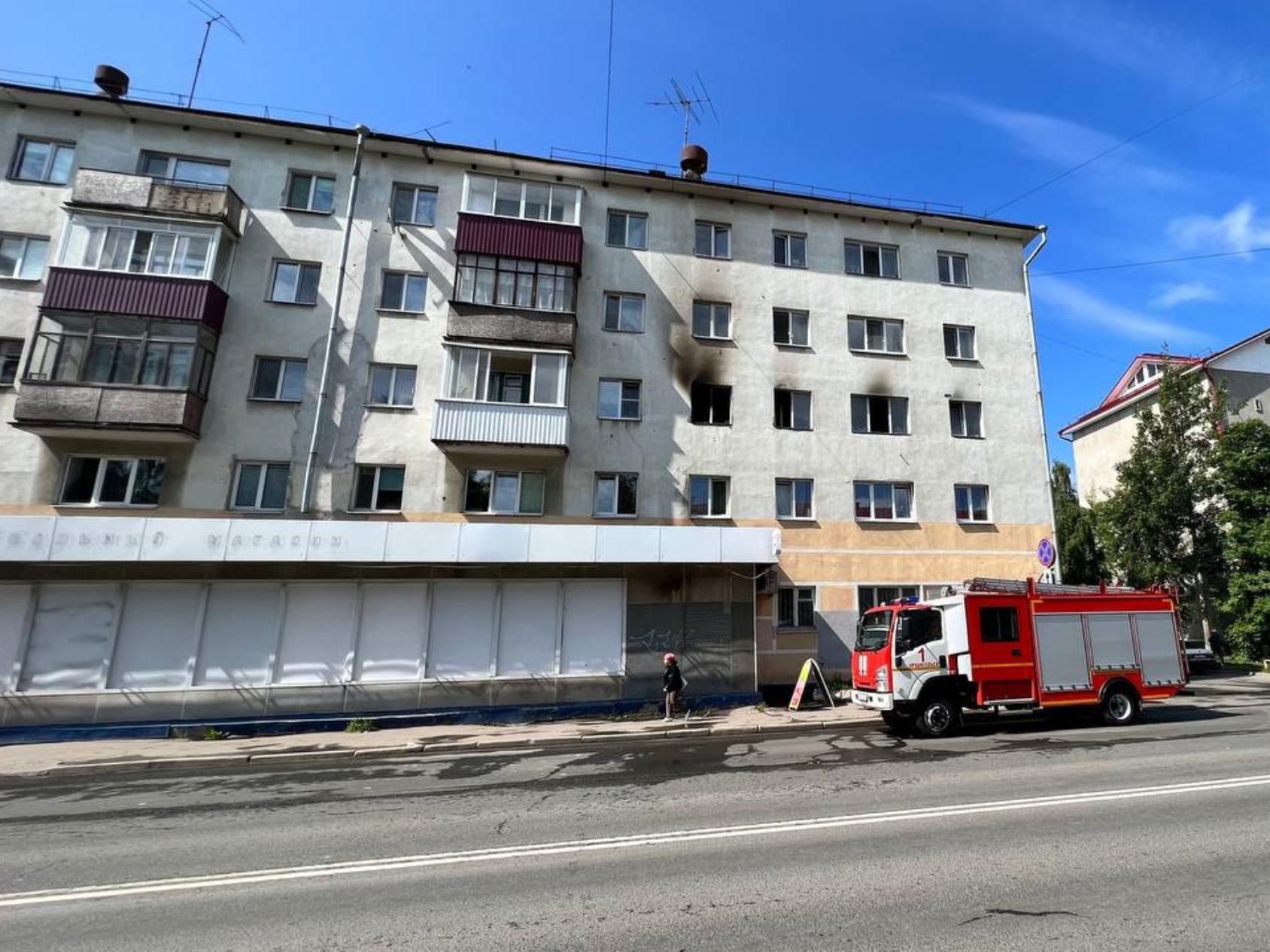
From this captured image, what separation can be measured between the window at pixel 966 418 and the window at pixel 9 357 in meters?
29.5

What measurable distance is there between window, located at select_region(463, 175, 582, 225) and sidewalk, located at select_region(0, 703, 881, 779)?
15.7 m

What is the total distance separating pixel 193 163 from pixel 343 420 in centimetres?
998

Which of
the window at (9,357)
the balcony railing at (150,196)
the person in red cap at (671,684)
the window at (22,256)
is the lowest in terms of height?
the person in red cap at (671,684)

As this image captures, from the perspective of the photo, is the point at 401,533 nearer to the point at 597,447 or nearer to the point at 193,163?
the point at 597,447

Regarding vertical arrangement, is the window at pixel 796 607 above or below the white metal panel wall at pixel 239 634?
above

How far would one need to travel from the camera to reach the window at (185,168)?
18720mm

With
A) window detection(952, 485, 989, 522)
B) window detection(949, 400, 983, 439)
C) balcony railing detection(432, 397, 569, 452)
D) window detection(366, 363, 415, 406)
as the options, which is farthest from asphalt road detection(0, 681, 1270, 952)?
window detection(949, 400, 983, 439)

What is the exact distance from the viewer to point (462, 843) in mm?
6371

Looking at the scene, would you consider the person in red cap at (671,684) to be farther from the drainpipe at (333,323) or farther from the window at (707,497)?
the drainpipe at (333,323)

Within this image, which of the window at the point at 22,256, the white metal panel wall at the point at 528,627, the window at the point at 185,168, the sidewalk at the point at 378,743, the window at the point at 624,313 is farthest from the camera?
the window at the point at 624,313

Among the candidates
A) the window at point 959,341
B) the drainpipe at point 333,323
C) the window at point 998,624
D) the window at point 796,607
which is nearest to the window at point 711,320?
the window at point 959,341

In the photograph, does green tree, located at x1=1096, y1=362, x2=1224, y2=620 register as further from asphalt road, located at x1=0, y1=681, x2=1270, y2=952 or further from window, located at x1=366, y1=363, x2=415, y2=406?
window, located at x1=366, y1=363, x2=415, y2=406

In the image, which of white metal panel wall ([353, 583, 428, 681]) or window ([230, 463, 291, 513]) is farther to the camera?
window ([230, 463, 291, 513])

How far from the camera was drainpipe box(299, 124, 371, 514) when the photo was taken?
56.5 ft
